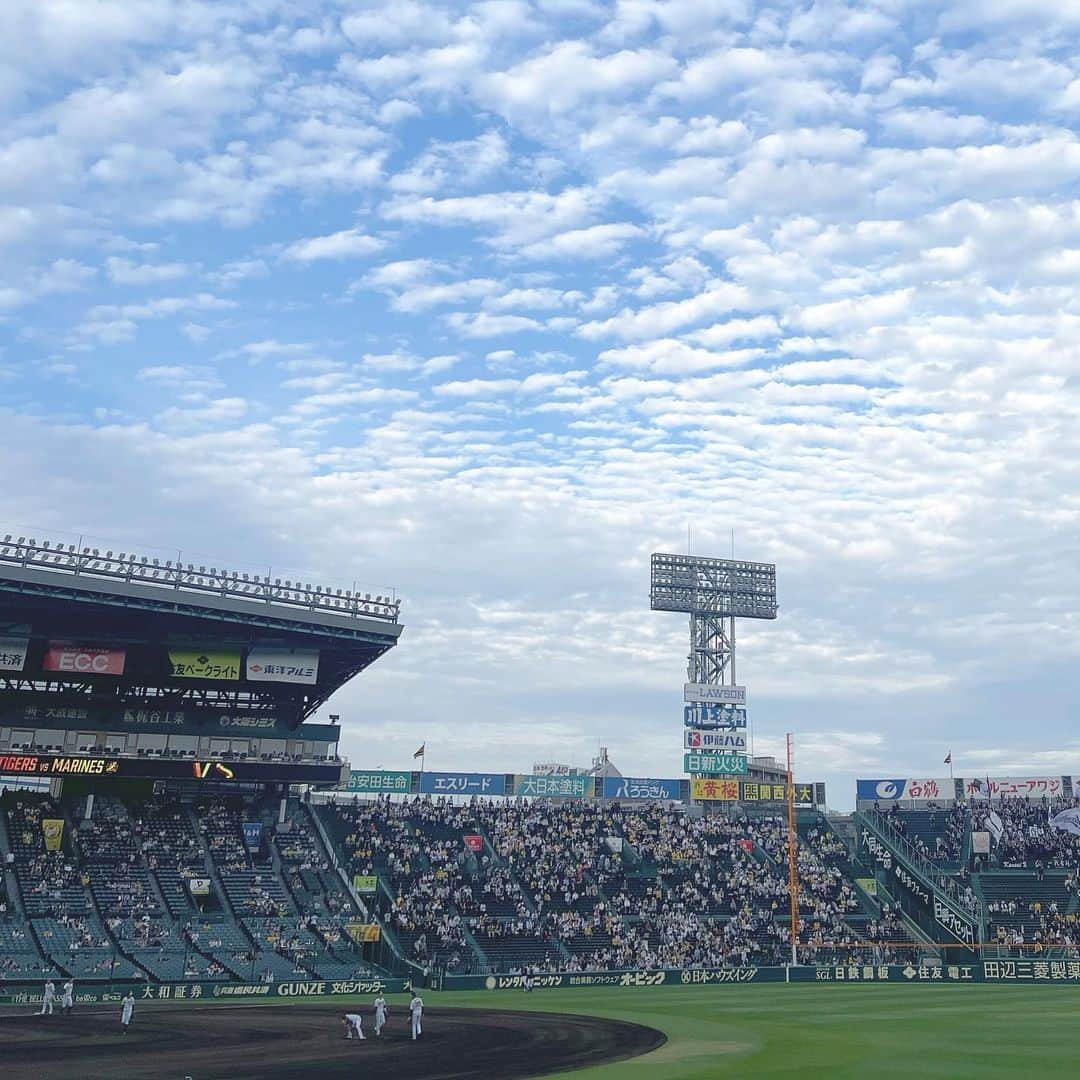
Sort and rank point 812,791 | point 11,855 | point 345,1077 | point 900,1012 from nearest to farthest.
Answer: point 345,1077
point 900,1012
point 11,855
point 812,791

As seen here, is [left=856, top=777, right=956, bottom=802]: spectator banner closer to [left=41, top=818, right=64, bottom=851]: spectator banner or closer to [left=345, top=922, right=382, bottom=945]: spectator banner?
[left=345, top=922, right=382, bottom=945]: spectator banner

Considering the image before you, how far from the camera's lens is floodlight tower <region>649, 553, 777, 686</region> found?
10225 cm

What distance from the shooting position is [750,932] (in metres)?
70.9

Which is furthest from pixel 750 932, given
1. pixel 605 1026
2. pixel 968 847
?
pixel 605 1026

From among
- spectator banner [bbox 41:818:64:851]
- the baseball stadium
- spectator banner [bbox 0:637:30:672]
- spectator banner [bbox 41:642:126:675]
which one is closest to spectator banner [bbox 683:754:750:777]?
the baseball stadium

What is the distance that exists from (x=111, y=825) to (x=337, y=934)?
653 inches

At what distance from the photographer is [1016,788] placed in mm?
91812

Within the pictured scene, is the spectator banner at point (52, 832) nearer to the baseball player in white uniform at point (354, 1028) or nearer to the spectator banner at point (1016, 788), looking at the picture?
the baseball player in white uniform at point (354, 1028)

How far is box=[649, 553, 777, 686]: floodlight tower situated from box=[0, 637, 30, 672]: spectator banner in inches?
2174

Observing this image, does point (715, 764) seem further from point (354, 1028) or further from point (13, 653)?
point (354, 1028)

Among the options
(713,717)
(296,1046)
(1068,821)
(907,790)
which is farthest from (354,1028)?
(907,790)

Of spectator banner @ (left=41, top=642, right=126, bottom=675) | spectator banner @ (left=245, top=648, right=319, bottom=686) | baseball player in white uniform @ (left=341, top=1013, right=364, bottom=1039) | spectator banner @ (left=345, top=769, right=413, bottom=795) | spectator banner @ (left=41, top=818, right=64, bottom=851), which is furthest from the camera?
spectator banner @ (left=345, top=769, right=413, bottom=795)

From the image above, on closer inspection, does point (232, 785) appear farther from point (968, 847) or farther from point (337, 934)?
point (968, 847)

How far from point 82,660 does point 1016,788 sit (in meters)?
75.3
